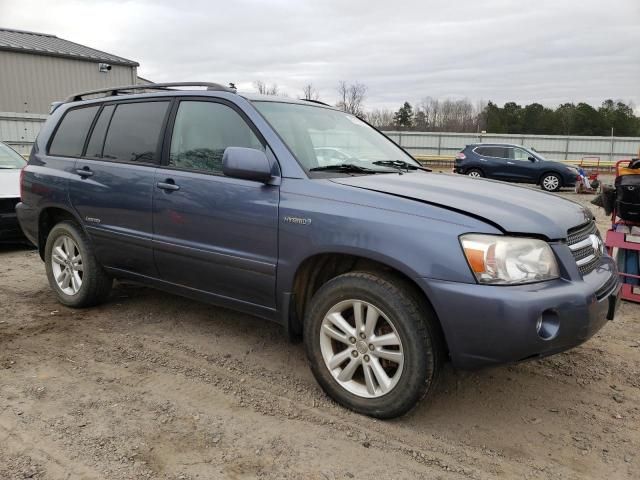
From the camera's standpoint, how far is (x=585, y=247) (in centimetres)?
301

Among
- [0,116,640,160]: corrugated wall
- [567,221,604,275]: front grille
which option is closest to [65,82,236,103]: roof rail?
[567,221,604,275]: front grille

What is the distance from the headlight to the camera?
8.31ft

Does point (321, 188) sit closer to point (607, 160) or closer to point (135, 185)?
point (135, 185)

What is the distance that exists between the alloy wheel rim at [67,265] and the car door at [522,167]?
17.1 m

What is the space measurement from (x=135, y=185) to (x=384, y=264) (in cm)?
204

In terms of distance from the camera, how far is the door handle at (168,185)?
3615 millimetres

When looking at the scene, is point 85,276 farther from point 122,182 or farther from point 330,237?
point 330,237

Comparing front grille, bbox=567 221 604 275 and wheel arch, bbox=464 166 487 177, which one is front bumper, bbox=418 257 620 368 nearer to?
front grille, bbox=567 221 604 275

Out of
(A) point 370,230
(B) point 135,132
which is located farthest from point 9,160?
(A) point 370,230

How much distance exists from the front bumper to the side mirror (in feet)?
3.74

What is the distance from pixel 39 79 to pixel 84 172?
27567 mm

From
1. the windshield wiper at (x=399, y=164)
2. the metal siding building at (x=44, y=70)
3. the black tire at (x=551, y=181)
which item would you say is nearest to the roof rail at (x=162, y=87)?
the windshield wiper at (x=399, y=164)

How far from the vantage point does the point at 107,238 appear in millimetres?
4176

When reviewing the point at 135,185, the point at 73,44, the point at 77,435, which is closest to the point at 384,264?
the point at 77,435
